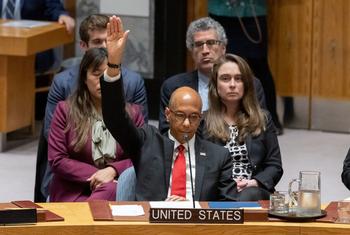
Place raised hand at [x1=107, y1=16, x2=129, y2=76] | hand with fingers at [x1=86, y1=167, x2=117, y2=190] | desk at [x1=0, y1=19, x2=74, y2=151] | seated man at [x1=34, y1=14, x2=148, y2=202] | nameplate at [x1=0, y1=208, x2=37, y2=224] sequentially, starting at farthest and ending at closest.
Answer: desk at [x1=0, y1=19, x2=74, y2=151], seated man at [x1=34, y1=14, x2=148, y2=202], hand with fingers at [x1=86, y1=167, x2=117, y2=190], raised hand at [x1=107, y1=16, x2=129, y2=76], nameplate at [x1=0, y1=208, x2=37, y2=224]

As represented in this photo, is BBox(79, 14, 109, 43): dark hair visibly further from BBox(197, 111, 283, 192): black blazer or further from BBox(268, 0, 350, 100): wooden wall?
BBox(268, 0, 350, 100): wooden wall

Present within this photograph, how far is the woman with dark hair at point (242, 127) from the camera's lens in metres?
5.83

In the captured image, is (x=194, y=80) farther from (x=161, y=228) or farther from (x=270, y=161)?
(x=161, y=228)

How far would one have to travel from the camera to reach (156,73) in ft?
32.6

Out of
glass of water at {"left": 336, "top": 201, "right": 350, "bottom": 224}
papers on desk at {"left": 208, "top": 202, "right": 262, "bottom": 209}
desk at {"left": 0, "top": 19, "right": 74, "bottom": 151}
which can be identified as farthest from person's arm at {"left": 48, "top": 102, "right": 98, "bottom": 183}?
desk at {"left": 0, "top": 19, "right": 74, "bottom": 151}

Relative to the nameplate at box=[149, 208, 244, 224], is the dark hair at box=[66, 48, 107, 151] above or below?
above

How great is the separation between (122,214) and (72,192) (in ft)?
4.88

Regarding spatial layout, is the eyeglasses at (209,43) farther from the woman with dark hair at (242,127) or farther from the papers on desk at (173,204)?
the papers on desk at (173,204)

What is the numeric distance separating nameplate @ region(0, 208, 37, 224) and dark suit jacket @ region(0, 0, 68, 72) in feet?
16.4

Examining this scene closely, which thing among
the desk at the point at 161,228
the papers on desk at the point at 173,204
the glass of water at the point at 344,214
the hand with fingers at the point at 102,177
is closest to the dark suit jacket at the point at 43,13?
the hand with fingers at the point at 102,177

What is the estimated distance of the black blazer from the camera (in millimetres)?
5840

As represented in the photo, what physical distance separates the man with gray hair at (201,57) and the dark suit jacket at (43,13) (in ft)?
9.15

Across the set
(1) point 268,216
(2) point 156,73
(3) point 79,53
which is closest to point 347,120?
(2) point 156,73

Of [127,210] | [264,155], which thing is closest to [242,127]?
[264,155]
